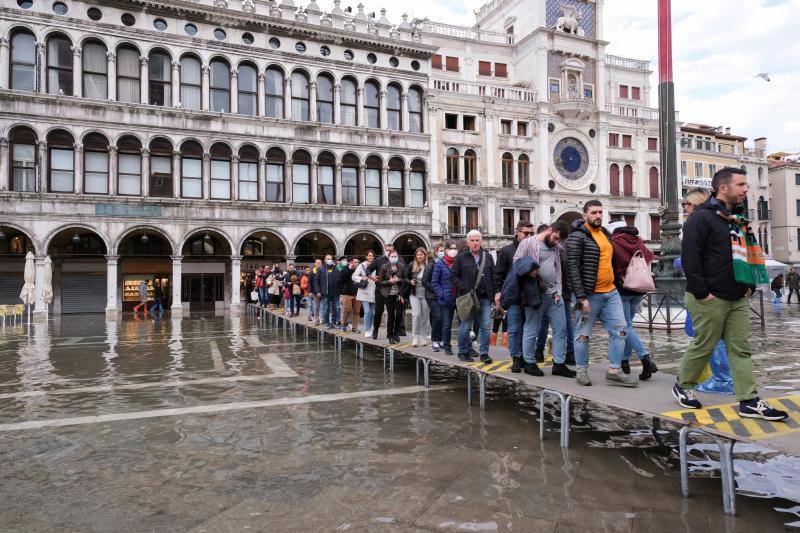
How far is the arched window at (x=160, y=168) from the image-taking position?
1137 inches

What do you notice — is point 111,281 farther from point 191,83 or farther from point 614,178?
point 614,178

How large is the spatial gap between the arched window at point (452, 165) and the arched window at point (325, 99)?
28.4 feet

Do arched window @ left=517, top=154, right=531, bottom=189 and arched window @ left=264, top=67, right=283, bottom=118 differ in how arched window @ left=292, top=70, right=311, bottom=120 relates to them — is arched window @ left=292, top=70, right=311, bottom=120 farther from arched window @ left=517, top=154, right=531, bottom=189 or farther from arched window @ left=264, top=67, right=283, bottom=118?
arched window @ left=517, top=154, right=531, bottom=189

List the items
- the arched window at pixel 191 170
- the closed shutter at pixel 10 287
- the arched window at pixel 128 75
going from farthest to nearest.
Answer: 1. the arched window at pixel 191 170
2. the closed shutter at pixel 10 287
3. the arched window at pixel 128 75

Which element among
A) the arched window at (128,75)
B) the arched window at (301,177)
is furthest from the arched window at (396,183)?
the arched window at (128,75)

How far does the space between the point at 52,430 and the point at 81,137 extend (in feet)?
83.8

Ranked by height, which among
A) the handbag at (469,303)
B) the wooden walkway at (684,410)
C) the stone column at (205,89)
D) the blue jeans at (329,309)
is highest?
the stone column at (205,89)

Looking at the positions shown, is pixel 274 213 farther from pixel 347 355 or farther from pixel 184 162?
pixel 347 355

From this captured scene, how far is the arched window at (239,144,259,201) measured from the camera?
30625 mm

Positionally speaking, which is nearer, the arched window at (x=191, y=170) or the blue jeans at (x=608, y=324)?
the blue jeans at (x=608, y=324)

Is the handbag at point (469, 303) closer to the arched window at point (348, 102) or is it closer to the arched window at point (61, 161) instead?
the arched window at point (61, 161)

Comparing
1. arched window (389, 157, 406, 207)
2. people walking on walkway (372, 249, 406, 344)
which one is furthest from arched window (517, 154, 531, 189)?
people walking on walkway (372, 249, 406, 344)

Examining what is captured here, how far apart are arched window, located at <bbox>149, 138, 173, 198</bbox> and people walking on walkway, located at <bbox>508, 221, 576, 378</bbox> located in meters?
26.5

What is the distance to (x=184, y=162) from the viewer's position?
29.6 meters
